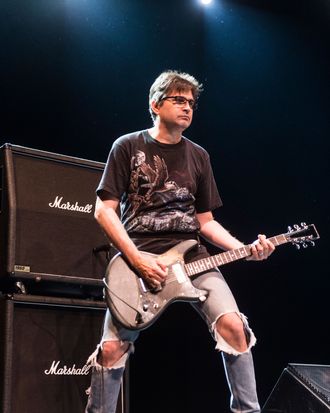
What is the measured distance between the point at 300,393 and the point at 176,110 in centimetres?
134

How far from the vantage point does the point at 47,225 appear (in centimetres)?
335

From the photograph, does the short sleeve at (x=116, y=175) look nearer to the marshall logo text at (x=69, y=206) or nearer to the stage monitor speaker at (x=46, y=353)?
the marshall logo text at (x=69, y=206)

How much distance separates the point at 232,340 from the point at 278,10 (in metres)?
3.37

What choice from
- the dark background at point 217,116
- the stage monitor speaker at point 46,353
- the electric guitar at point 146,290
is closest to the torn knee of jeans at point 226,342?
the electric guitar at point 146,290

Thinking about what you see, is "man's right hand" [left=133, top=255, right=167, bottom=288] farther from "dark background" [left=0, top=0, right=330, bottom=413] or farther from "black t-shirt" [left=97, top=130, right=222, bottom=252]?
"dark background" [left=0, top=0, right=330, bottom=413]

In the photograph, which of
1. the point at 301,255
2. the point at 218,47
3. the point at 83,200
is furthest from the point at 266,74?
the point at 83,200

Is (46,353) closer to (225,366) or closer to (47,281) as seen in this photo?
(47,281)

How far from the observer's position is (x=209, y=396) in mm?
4902

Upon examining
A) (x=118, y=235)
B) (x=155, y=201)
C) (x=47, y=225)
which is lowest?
(x=118, y=235)

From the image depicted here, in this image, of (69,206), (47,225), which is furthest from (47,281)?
(69,206)

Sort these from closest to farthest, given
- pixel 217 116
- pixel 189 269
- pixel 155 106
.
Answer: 1. pixel 189 269
2. pixel 155 106
3. pixel 217 116

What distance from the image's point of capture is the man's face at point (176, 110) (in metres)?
3.15

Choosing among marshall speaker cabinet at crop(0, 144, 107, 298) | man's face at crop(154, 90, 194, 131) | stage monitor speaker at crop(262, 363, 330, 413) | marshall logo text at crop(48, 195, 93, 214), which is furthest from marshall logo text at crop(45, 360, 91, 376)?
man's face at crop(154, 90, 194, 131)

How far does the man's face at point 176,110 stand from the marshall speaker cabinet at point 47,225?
61 cm
